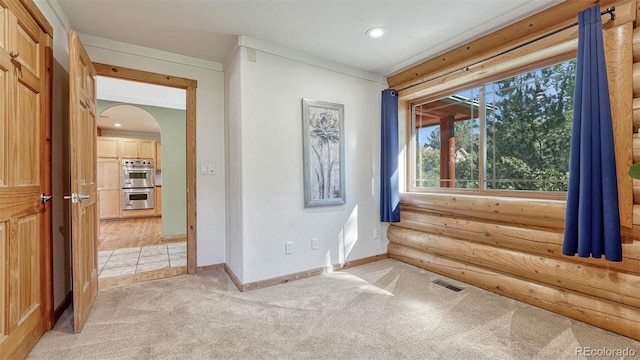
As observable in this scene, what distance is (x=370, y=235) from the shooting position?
3.54 metres

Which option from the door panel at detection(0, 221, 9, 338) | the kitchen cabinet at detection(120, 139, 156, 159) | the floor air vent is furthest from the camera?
the kitchen cabinet at detection(120, 139, 156, 159)

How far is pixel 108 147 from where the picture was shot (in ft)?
22.6

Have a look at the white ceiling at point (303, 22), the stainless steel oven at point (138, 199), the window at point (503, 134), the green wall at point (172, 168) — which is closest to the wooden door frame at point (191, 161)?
the white ceiling at point (303, 22)

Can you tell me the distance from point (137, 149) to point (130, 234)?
281 cm

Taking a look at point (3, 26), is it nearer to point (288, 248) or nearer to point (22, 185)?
point (22, 185)

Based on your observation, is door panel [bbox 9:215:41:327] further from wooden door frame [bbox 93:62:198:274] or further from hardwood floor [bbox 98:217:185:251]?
hardwood floor [bbox 98:217:185:251]

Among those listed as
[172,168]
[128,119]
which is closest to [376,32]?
[172,168]

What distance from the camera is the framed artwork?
9.80ft

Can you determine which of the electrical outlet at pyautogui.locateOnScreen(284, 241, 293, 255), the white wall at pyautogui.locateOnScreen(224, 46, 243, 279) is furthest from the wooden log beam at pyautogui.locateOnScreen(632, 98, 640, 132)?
the white wall at pyautogui.locateOnScreen(224, 46, 243, 279)

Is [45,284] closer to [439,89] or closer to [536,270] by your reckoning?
[536,270]

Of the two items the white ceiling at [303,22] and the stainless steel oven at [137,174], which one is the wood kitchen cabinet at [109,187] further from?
the white ceiling at [303,22]

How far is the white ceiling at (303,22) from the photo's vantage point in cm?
216

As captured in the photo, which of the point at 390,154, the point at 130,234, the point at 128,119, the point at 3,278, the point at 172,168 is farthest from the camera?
the point at 128,119

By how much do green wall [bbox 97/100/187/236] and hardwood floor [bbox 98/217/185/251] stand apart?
294 millimetres
